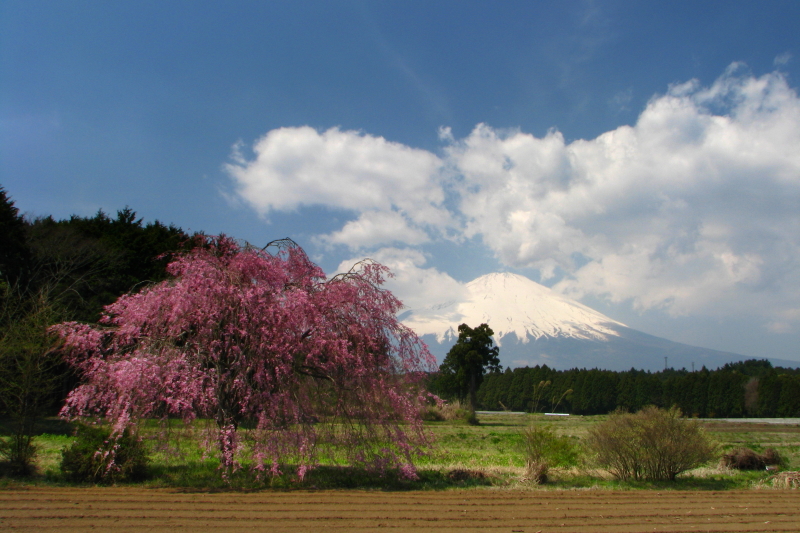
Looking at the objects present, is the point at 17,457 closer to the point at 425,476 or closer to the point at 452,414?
the point at 425,476

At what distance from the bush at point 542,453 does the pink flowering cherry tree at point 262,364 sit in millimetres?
3022

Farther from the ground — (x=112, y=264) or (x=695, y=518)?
(x=112, y=264)

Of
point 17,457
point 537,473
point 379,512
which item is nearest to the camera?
point 379,512

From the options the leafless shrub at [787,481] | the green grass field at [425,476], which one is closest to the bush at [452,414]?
the green grass field at [425,476]

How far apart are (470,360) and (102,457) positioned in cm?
3380

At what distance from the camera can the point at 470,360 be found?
41.4 metres

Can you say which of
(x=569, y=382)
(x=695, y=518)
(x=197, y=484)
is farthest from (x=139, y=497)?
(x=569, y=382)

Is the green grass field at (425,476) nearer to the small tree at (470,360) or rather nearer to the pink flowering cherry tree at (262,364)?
the pink flowering cherry tree at (262,364)

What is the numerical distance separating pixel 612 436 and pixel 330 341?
8.05 meters

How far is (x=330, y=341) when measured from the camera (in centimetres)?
1065

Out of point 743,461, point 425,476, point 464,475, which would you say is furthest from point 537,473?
point 743,461

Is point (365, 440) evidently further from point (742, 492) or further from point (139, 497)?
point (742, 492)

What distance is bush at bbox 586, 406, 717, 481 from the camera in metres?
12.9

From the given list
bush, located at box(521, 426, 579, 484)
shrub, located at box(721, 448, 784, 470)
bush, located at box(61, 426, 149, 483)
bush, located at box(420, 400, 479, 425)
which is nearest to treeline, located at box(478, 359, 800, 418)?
bush, located at box(420, 400, 479, 425)
